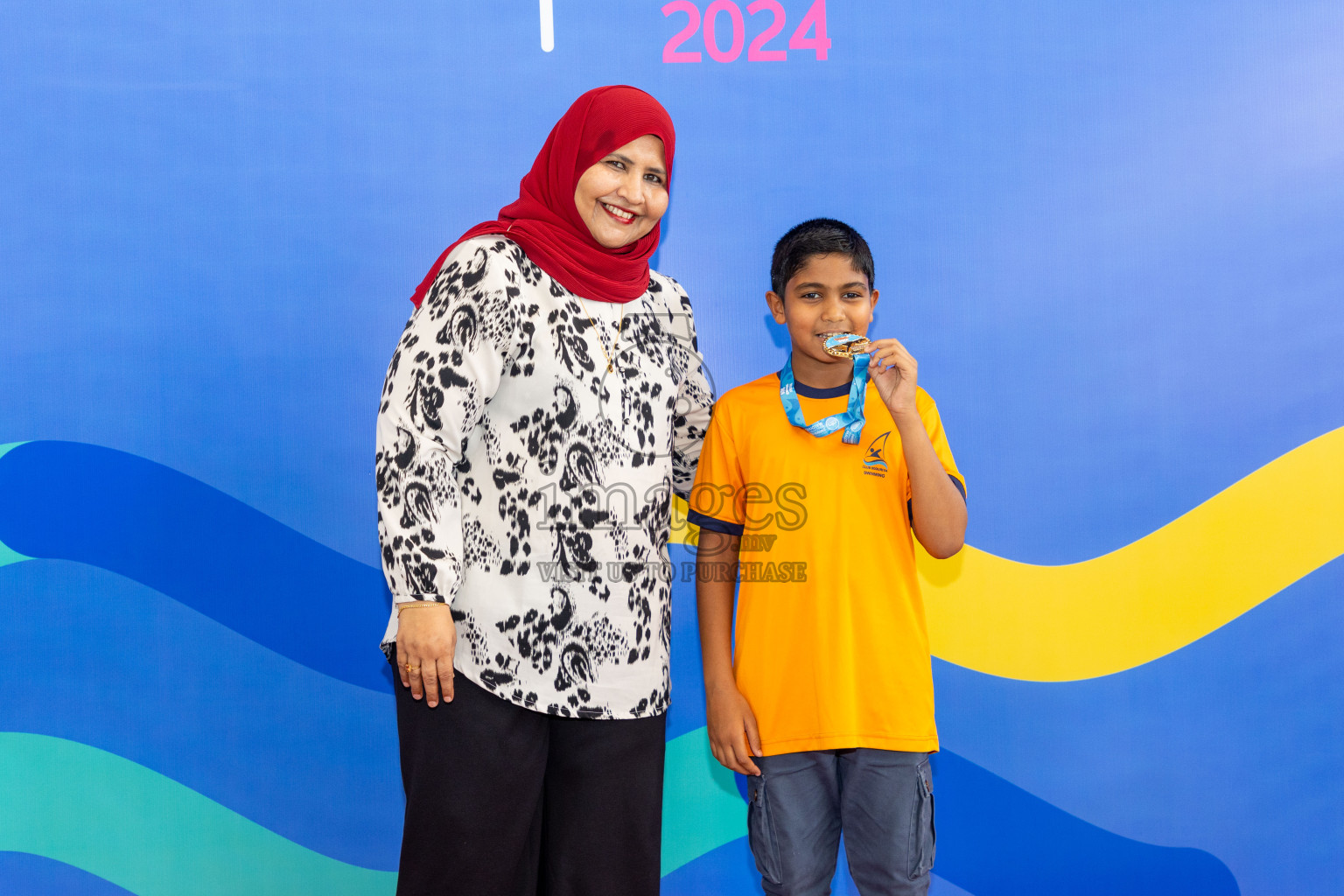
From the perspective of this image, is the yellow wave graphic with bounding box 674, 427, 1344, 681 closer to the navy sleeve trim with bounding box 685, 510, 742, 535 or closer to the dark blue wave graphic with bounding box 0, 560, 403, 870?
the navy sleeve trim with bounding box 685, 510, 742, 535

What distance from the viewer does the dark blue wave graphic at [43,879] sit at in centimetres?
210

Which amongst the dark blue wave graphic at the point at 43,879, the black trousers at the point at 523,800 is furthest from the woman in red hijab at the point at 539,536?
the dark blue wave graphic at the point at 43,879

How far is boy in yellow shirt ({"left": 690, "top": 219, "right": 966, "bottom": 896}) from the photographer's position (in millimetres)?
1532

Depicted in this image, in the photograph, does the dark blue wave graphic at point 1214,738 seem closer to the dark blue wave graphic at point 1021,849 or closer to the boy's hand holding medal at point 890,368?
the dark blue wave graphic at point 1021,849

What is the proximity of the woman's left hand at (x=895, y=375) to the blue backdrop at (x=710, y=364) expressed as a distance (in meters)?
0.66

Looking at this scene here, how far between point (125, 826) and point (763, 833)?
1.52m

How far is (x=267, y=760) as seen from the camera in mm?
2125

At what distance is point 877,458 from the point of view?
1620 mm

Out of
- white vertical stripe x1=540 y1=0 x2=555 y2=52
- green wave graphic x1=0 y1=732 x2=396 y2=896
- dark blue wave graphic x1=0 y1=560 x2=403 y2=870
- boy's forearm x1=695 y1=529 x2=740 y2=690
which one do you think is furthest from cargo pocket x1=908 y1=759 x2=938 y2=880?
white vertical stripe x1=540 y1=0 x2=555 y2=52

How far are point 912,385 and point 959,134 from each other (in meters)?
0.96

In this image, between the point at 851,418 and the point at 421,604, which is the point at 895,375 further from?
the point at 421,604

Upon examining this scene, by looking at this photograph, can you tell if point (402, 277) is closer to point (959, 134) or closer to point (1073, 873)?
point (959, 134)

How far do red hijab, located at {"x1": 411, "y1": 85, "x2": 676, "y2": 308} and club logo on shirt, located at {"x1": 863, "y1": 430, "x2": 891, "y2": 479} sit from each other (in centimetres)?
51

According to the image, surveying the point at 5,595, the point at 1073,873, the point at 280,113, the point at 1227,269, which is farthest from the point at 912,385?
the point at 5,595
